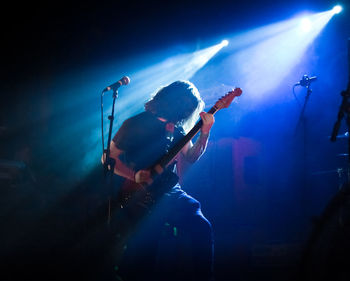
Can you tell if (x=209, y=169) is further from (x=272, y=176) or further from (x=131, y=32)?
(x=131, y=32)

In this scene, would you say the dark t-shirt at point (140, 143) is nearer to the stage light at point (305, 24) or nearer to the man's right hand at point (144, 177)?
the man's right hand at point (144, 177)

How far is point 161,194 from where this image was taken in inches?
94.7

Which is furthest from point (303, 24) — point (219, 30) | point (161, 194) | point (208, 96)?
point (161, 194)

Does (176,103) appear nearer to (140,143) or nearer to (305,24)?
(140,143)

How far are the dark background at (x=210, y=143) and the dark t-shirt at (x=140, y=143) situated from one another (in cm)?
229

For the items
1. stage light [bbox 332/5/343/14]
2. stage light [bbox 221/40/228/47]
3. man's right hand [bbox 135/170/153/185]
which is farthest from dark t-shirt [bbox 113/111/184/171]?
stage light [bbox 332/5/343/14]

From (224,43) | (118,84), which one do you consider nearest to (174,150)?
(118,84)

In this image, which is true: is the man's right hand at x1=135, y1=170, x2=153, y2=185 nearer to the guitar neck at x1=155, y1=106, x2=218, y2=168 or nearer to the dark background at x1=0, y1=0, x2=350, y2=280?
the guitar neck at x1=155, y1=106, x2=218, y2=168

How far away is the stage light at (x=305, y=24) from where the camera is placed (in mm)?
5025

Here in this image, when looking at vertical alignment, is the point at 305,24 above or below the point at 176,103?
above

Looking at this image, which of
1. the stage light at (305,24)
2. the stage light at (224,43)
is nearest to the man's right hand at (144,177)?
the stage light at (224,43)

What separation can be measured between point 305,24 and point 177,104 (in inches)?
148

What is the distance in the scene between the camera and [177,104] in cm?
301

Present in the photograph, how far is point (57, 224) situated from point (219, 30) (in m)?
4.63
